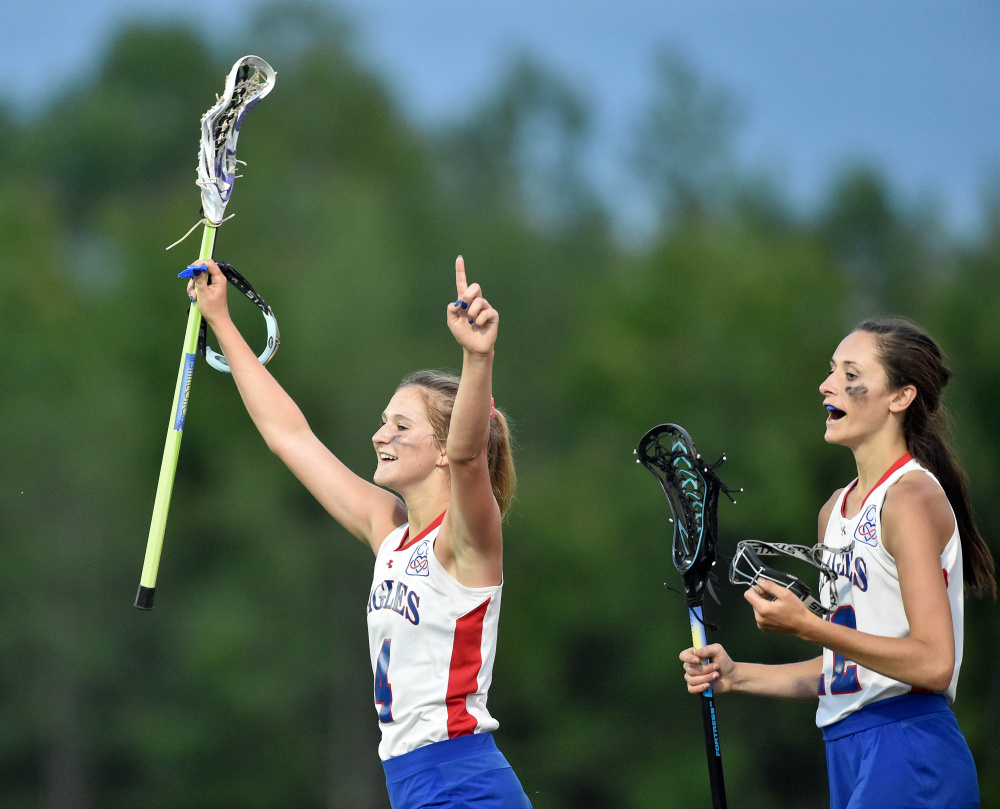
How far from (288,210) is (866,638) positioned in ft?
93.8

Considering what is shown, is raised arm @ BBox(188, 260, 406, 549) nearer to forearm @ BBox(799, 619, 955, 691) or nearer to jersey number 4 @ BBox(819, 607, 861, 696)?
jersey number 4 @ BBox(819, 607, 861, 696)

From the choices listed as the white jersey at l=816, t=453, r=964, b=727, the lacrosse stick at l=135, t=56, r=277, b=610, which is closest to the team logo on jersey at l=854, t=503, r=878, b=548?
the white jersey at l=816, t=453, r=964, b=727

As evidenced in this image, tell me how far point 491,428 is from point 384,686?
0.93 meters

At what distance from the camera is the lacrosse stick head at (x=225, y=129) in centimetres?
448

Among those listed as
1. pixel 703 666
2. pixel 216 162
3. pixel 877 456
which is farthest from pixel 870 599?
pixel 216 162

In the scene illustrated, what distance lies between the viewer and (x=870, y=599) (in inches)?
147

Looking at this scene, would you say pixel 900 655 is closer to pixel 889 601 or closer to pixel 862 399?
pixel 889 601

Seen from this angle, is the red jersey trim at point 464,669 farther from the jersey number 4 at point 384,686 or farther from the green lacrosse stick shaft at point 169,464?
the green lacrosse stick shaft at point 169,464

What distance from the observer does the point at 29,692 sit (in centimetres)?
2266

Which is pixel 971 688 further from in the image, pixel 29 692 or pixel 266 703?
pixel 29 692

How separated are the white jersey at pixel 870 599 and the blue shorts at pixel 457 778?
1059mm

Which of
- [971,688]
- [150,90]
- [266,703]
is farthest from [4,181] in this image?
[971,688]

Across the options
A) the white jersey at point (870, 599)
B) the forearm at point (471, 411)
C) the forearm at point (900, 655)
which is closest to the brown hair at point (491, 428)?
the forearm at point (471, 411)

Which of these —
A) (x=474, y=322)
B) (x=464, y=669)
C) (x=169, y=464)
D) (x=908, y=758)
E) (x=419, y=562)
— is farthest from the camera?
(x=169, y=464)
